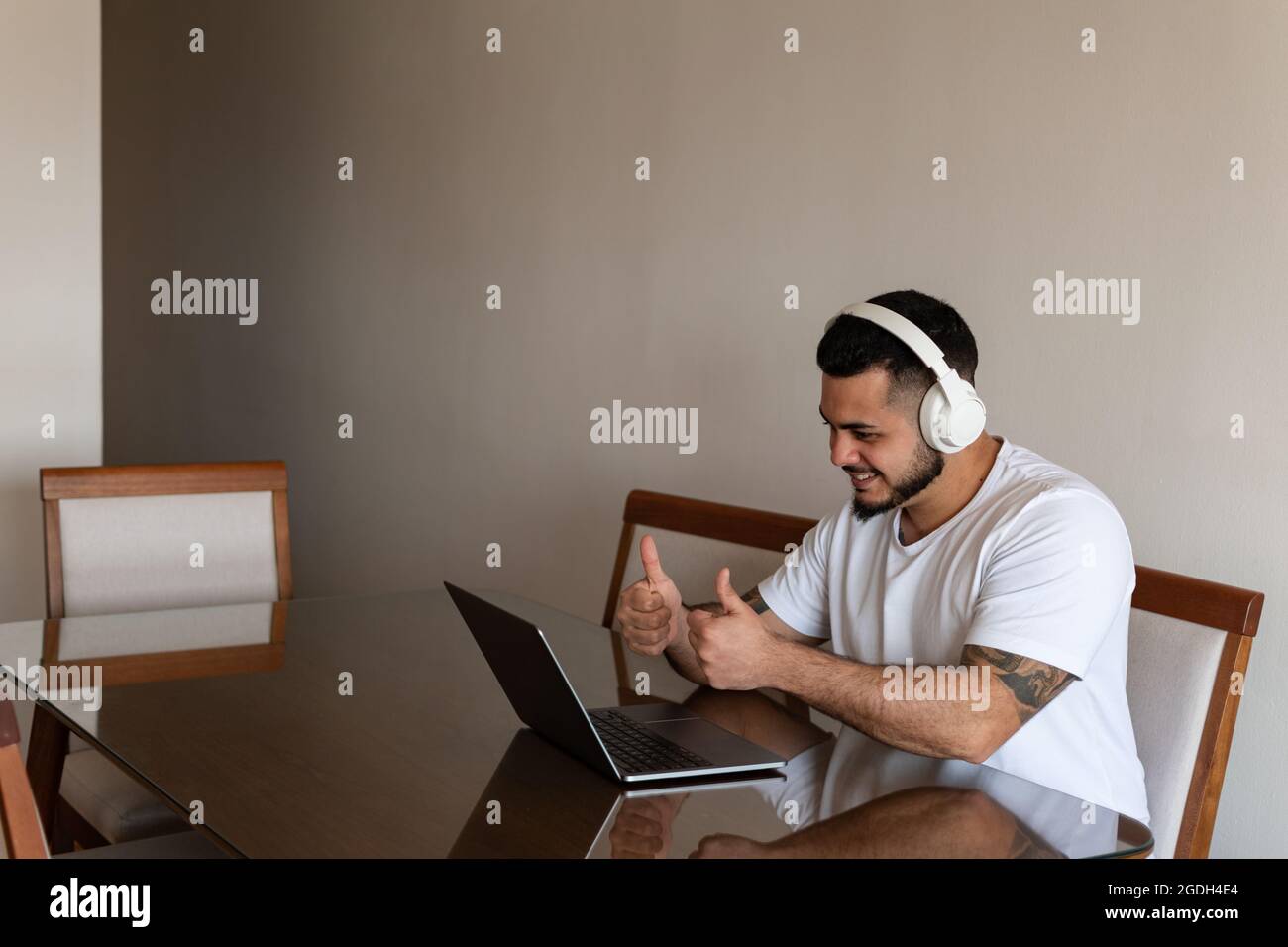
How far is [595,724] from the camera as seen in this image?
1.58 metres

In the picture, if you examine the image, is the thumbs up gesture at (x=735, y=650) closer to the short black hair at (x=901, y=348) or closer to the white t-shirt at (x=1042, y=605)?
the white t-shirt at (x=1042, y=605)

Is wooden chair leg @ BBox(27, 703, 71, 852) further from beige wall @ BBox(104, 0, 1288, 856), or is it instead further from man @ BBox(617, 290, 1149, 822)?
beige wall @ BBox(104, 0, 1288, 856)

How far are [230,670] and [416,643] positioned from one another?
0.30 meters

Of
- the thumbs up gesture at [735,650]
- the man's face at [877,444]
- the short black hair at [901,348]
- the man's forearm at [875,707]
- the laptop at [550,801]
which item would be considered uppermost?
the short black hair at [901,348]

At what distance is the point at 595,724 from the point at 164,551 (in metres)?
1.25

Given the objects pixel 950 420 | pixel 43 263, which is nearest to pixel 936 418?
pixel 950 420

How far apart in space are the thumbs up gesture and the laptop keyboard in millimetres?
124

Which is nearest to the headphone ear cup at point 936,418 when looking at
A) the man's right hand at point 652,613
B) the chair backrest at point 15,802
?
the man's right hand at point 652,613

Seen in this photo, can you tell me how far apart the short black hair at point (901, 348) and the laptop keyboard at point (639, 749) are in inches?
22.1

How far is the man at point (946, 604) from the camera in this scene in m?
1.53

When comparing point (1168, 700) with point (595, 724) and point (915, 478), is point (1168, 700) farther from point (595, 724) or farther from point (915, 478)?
point (595, 724)

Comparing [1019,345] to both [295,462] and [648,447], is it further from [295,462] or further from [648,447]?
[295,462]

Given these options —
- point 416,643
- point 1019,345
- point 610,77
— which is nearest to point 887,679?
point 416,643
